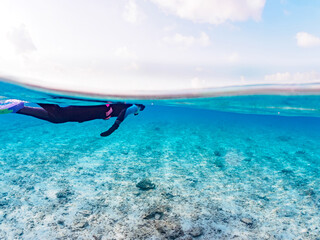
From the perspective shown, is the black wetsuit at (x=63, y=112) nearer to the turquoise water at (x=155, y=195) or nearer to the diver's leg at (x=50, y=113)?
the diver's leg at (x=50, y=113)

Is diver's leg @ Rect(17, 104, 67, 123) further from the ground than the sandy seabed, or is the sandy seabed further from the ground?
diver's leg @ Rect(17, 104, 67, 123)

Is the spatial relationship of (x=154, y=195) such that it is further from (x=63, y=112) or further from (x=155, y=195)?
(x=63, y=112)

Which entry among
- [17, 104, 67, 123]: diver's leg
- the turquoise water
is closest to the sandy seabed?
the turquoise water

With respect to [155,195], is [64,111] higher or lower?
higher

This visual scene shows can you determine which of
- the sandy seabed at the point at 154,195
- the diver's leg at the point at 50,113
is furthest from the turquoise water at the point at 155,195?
the diver's leg at the point at 50,113

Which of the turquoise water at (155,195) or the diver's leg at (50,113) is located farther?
the diver's leg at (50,113)

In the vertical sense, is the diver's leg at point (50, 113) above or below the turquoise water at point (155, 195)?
above

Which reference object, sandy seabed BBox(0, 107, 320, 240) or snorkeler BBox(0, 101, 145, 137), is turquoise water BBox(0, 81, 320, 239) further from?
snorkeler BBox(0, 101, 145, 137)

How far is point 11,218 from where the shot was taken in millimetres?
4789

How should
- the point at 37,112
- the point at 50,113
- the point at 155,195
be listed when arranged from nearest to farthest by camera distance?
the point at 155,195, the point at 50,113, the point at 37,112

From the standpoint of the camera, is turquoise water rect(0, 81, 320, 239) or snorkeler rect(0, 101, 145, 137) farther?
snorkeler rect(0, 101, 145, 137)

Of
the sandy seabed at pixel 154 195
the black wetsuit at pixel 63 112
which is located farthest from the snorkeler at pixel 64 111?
the sandy seabed at pixel 154 195

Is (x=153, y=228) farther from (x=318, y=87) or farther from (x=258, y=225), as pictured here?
(x=318, y=87)

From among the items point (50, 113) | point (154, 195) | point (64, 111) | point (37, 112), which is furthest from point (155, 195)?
point (37, 112)
